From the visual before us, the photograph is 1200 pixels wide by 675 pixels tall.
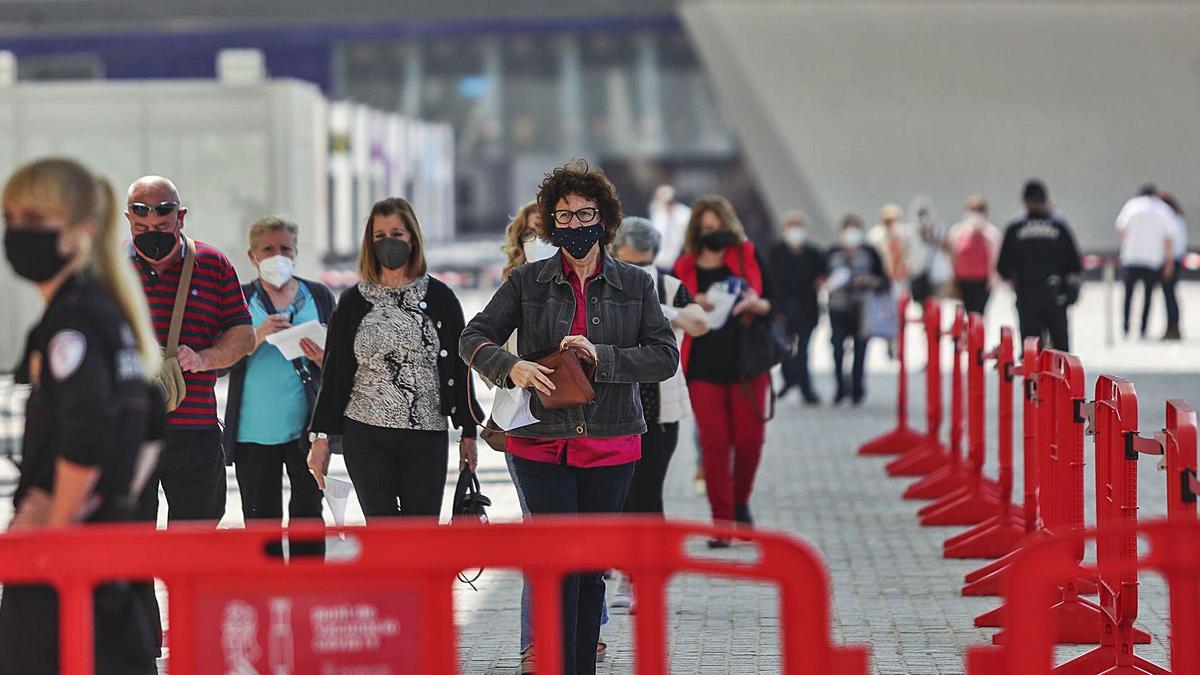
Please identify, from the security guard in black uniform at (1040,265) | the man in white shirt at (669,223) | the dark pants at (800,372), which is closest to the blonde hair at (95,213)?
the security guard in black uniform at (1040,265)

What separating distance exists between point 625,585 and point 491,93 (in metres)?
40.4

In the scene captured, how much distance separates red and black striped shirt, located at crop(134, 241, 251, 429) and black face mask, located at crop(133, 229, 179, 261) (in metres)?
0.08

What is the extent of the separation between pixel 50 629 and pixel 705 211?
5.43 m

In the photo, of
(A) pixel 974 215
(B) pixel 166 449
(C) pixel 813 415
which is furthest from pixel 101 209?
(A) pixel 974 215

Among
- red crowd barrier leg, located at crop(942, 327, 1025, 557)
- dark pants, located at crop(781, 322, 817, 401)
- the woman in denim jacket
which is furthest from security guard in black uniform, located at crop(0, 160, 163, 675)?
dark pants, located at crop(781, 322, 817, 401)

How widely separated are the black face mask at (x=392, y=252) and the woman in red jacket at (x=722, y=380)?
2.62 metres

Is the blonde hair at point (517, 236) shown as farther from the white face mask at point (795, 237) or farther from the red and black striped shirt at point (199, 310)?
the white face mask at point (795, 237)

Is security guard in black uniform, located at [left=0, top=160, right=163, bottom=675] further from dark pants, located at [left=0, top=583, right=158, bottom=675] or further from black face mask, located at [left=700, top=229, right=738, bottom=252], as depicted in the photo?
black face mask, located at [left=700, top=229, right=738, bottom=252]

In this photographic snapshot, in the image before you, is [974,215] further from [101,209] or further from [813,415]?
[101,209]

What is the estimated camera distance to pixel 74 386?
386 cm

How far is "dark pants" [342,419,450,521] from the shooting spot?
6355mm

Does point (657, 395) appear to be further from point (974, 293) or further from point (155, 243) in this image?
point (974, 293)

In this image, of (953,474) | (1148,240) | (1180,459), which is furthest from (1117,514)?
(1148,240)

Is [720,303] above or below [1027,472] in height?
above
